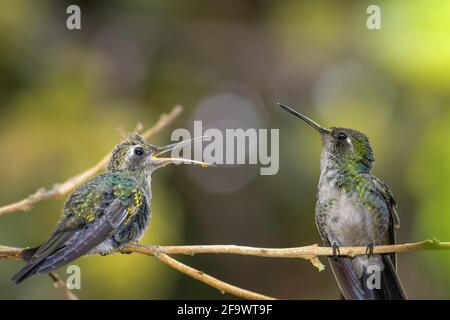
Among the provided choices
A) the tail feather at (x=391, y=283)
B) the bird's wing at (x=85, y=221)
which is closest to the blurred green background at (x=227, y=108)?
the tail feather at (x=391, y=283)

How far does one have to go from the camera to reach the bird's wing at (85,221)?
1631 millimetres

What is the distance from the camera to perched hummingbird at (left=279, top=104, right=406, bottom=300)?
274cm

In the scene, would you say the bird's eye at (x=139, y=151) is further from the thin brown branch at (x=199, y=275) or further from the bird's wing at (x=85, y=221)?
the thin brown branch at (x=199, y=275)

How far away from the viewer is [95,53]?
6031 mm

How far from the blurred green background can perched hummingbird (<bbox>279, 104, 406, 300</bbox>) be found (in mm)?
477

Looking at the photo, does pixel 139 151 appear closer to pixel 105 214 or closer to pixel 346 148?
pixel 105 214

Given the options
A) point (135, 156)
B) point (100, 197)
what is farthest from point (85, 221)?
point (135, 156)

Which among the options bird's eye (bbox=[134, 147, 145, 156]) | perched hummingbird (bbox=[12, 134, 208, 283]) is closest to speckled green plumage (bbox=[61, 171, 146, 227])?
perched hummingbird (bbox=[12, 134, 208, 283])

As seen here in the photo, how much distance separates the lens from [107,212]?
7.20 ft

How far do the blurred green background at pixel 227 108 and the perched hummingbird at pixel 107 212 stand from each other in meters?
1.38

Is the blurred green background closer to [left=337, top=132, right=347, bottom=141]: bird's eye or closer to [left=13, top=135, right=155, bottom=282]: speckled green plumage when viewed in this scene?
[left=337, top=132, right=347, bottom=141]: bird's eye
